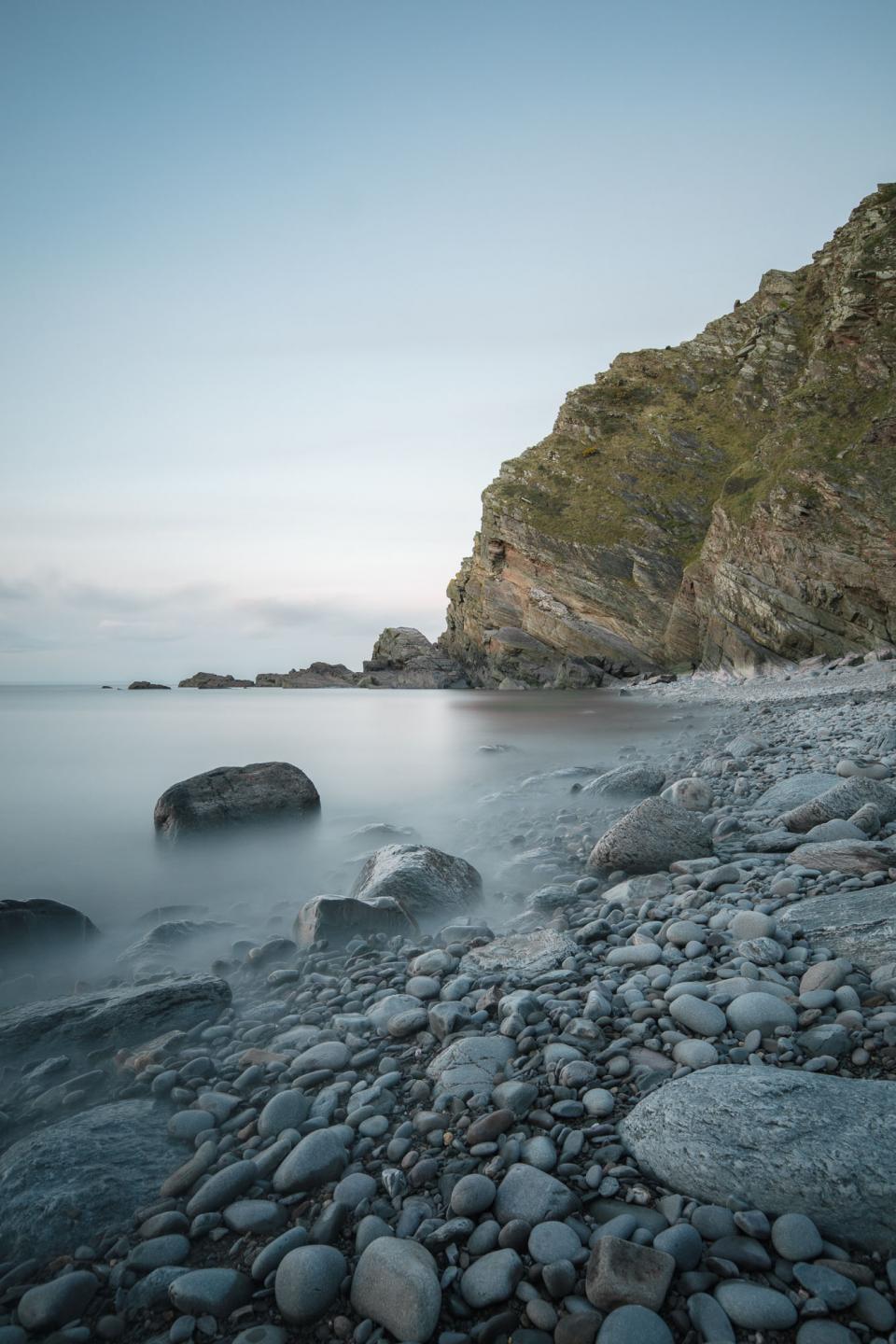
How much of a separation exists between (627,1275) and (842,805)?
487 centimetres

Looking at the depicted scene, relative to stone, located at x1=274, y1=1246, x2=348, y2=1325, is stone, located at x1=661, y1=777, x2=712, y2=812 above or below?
above

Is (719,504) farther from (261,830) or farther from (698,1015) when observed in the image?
(698,1015)

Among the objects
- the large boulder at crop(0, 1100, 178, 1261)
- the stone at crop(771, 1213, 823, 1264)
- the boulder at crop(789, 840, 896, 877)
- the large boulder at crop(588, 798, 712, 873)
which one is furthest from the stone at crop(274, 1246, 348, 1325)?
the large boulder at crop(588, 798, 712, 873)

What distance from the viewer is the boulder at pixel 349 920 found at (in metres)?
4.85

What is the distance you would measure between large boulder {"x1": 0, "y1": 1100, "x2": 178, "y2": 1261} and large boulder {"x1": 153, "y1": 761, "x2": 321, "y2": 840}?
20.8 ft

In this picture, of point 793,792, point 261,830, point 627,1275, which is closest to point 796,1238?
point 627,1275

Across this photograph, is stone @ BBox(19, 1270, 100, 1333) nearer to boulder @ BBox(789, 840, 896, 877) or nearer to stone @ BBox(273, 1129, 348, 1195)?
stone @ BBox(273, 1129, 348, 1195)

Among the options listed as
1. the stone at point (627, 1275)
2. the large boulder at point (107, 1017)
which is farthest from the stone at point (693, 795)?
the stone at point (627, 1275)

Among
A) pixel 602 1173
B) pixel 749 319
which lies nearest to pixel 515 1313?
pixel 602 1173

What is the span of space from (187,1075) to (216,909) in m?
3.53

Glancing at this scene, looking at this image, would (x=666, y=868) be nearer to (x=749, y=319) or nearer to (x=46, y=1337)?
(x=46, y=1337)

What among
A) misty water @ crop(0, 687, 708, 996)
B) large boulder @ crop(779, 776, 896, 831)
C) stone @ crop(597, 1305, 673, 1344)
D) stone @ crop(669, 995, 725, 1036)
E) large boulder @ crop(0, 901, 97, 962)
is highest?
large boulder @ crop(779, 776, 896, 831)

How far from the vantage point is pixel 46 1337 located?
1899 millimetres

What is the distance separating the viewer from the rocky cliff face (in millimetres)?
32344
